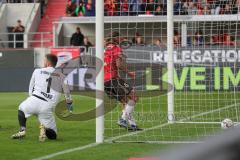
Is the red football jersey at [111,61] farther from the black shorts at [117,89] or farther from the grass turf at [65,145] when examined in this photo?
the grass turf at [65,145]

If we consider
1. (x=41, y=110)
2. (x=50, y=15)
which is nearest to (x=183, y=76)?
(x=50, y=15)

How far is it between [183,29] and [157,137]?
27.7ft

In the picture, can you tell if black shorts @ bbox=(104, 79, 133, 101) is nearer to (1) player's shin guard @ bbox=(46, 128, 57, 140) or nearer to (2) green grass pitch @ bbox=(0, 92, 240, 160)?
(2) green grass pitch @ bbox=(0, 92, 240, 160)

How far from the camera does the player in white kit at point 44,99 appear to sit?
12.8 m

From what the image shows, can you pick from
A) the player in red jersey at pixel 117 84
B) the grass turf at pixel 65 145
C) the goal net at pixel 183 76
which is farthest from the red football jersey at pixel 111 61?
the grass turf at pixel 65 145

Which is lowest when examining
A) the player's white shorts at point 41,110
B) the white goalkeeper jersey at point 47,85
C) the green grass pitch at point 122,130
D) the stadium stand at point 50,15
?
the green grass pitch at point 122,130

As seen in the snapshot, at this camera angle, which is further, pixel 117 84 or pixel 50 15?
pixel 50 15

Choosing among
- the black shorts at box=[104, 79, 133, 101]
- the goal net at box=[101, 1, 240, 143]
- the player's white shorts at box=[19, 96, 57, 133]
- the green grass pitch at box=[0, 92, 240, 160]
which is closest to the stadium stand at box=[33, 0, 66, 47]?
the goal net at box=[101, 1, 240, 143]

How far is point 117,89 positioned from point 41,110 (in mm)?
2548

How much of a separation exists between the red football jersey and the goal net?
110 centimetres

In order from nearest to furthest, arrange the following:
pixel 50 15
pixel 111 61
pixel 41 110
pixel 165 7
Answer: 1. pixel 41 110
2. pixel 111 61
3. pixel 165 7
4. pixel 50 15

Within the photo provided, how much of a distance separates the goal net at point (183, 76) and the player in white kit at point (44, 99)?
1.11 metres

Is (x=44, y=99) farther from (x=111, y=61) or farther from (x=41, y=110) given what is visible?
(x=111, y=61)

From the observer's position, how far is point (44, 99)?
12930mm
